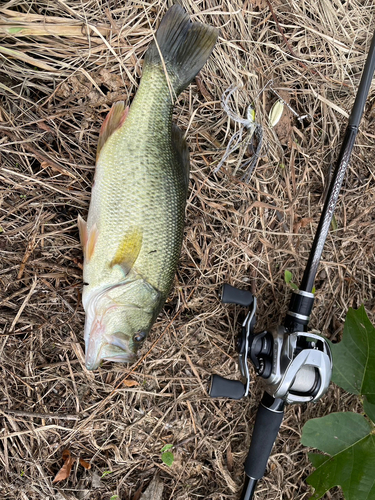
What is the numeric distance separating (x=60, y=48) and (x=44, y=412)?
8.23 ft

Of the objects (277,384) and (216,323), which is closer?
(277,384)

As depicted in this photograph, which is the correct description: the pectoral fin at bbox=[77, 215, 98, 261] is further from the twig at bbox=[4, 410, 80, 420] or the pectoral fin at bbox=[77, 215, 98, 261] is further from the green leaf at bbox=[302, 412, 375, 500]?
the green leaf at bbox=[302, 412, 375, 500]

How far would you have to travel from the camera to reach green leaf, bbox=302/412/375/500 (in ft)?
7.23

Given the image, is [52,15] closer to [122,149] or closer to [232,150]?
[122,149]

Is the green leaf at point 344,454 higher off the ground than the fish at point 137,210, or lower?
lower

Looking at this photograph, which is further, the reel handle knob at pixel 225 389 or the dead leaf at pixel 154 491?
the dead leaf at pixel 154 491

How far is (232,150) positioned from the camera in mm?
2744

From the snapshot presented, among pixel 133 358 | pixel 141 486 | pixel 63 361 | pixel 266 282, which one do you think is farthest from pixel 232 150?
pixel 141 486

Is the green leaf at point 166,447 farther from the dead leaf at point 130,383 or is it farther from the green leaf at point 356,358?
the green leaf at point 356,358

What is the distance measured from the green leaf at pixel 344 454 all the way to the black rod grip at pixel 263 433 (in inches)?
10.7

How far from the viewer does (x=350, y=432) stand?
2340 millimetres

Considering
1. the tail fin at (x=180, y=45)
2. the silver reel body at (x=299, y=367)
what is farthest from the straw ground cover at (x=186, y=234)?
the silver reel body at (x=299, y=367)

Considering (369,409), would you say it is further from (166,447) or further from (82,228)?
(82,228)

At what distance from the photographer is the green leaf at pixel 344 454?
86.8 inches
